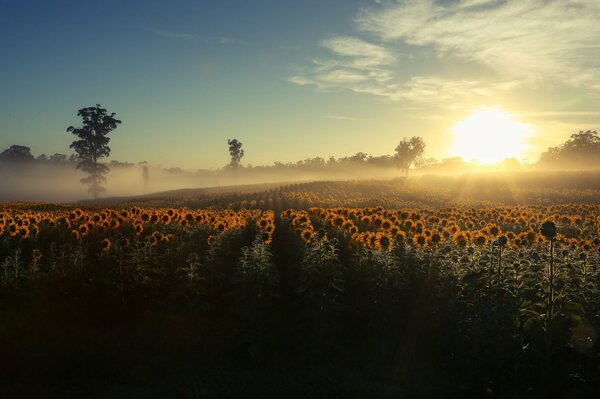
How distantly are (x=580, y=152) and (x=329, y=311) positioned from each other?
457ft

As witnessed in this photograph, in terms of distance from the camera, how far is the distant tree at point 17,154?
504ft

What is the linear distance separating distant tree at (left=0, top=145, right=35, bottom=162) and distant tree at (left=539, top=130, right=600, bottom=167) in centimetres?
15431

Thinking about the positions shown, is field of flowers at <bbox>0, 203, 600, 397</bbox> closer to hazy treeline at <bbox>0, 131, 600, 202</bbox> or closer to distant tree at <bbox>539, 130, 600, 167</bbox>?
hazy treeline at <bbox>0, 131, 600, 202</bbox>

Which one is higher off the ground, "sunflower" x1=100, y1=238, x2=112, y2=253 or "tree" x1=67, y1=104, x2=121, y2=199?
"tree" x1=67, y1=104, x2=121, y2=199

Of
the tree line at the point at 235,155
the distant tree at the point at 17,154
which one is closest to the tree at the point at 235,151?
the tree line at the point at 235,155

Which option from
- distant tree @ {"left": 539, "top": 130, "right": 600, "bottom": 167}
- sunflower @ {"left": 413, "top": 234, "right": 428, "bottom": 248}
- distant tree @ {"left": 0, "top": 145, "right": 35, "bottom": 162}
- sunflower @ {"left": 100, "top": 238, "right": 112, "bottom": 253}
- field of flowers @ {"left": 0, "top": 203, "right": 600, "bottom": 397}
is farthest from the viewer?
distant tree @ {"left": 0, "top": 145, "right": 35, "bottom": 162}

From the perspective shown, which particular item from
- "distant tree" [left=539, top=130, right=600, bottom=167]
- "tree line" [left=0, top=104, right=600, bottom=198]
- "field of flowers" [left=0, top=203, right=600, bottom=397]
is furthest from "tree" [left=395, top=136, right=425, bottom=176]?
"field of flowers" [left=0, top=203, right=600, bottom=397]

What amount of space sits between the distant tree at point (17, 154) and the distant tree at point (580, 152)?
15431cm

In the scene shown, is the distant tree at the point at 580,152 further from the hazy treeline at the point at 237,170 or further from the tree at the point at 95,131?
the tree at the point at 95,131

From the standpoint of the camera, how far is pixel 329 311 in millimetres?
9602

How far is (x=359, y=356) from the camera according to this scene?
9.58 meters

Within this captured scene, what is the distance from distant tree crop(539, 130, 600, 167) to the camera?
125 m

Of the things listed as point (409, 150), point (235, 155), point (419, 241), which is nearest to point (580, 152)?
point (409, 150)

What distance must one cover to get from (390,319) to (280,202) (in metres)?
28.3
